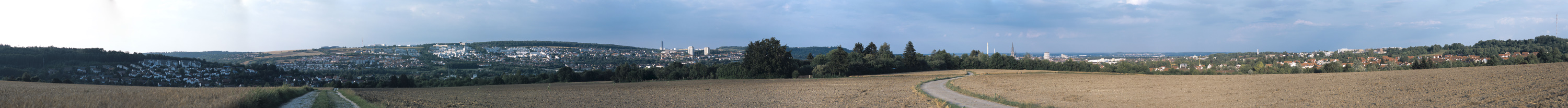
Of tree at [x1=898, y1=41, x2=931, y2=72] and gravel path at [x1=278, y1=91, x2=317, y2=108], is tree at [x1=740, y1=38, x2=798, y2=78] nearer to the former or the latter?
tree at [x1=898, y1=41, x2=931, y2=72]

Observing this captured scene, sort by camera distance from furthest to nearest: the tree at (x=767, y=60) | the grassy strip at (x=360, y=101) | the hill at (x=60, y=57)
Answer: the hill at (x=60, y=57) → the tree at (x=767, y=60) → the grassy strip at (x=360, y=101)

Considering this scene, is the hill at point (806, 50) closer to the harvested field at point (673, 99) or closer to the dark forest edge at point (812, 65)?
the dark forest edge at point (812, 65)

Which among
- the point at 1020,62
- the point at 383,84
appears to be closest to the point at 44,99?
the point at 383,84

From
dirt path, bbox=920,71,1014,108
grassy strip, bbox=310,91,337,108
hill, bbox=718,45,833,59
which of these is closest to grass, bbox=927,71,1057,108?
dirt path, bbox=920,71,1014,108

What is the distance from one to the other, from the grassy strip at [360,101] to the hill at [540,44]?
402 feet

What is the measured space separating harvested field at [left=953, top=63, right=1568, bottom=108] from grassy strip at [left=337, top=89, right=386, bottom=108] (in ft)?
48.5

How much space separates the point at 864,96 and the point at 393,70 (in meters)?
91.2

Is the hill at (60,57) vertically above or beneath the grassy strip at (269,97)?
above

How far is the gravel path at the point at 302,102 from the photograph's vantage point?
14.1 meters

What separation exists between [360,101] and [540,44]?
133934 millimetres

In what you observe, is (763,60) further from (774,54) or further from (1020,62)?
(1020,62)

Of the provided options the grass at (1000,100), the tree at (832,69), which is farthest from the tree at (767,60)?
the grass at (1000,100)

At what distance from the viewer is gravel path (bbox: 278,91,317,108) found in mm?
14102

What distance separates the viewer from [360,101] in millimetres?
15750
